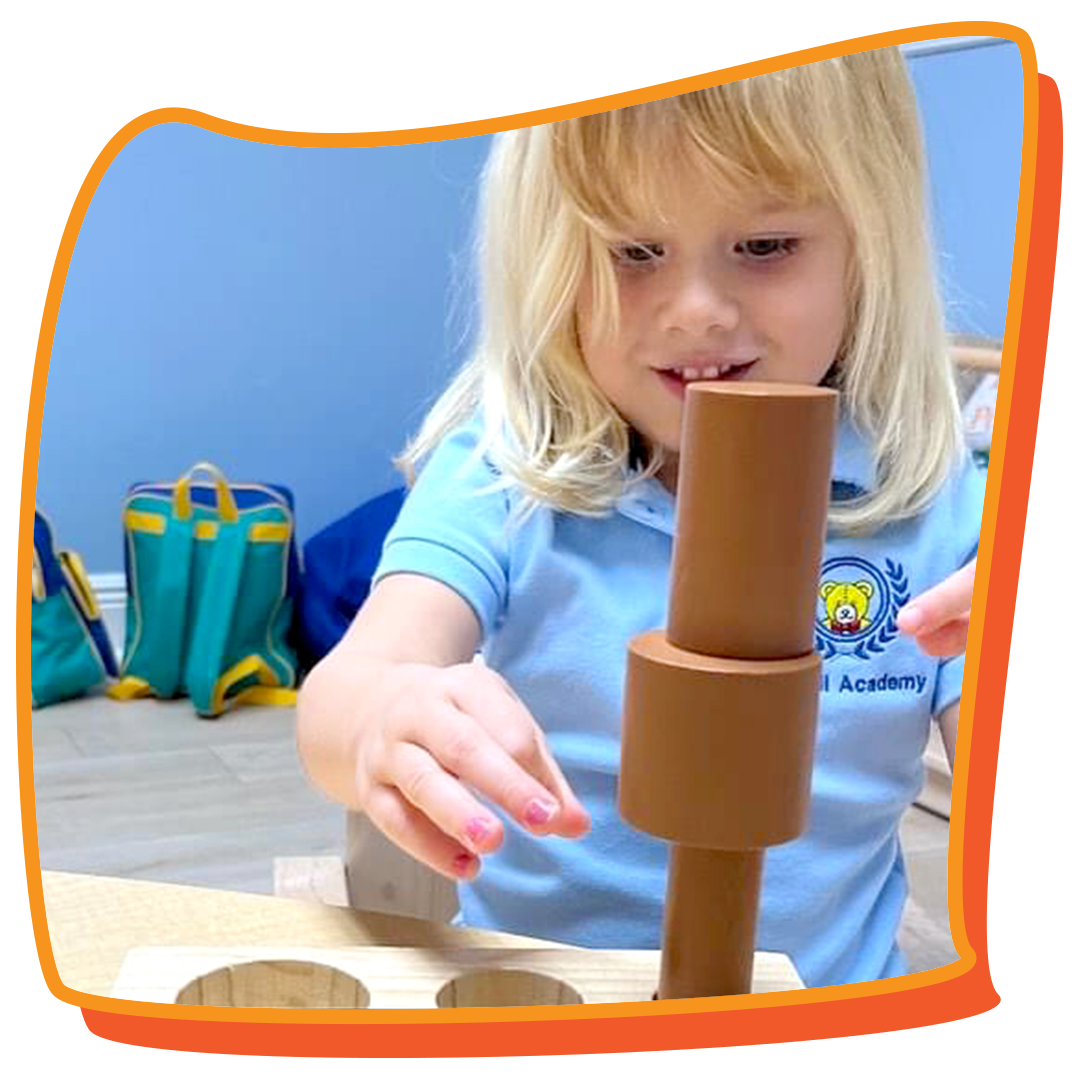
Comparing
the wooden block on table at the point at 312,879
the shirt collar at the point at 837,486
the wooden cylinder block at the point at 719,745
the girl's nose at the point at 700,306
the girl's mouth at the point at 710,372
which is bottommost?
the wooden block on table at the point at 312,879

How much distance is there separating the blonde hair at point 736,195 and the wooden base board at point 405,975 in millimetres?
169

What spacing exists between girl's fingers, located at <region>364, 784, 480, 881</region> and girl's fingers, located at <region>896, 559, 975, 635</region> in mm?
115

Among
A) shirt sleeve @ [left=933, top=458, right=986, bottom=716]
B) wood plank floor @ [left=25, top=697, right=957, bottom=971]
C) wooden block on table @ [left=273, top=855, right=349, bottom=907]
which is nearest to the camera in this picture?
shirt sleeve @ [left=933, top=458, right=986, bottom=716]

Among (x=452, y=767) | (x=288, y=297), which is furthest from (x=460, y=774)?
(x=288, y=297)

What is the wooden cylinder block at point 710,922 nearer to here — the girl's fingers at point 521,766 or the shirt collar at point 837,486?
the girl's fingers at point 521,766

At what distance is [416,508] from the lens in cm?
50

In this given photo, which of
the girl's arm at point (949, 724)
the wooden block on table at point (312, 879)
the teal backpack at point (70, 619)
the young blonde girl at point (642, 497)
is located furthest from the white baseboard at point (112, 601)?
the girl's arm at point (949, 724)

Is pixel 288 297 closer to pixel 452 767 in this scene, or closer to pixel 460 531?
pixel 460 531

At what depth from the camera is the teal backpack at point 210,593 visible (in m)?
1.20

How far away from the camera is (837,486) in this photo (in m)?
0.45

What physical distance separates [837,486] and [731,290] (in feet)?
0.27

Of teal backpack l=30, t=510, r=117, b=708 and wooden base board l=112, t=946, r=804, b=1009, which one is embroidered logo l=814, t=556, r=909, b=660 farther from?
teal backpack l=30, t=510, r=117, b=708

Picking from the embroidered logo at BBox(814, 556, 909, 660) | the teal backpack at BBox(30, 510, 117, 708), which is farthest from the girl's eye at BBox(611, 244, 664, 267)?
the teal backpack at BBox(30, 510, 117, 708)

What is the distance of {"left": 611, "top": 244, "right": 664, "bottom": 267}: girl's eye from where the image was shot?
41 centimetres
